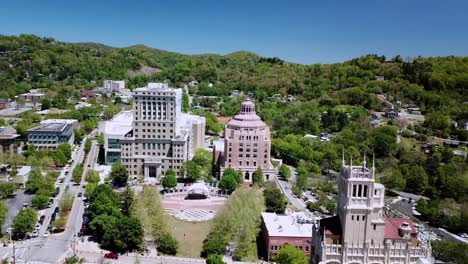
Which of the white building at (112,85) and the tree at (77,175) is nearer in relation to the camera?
the tree at (77,175)

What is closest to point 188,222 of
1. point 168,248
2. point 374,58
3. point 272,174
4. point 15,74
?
point 168,248

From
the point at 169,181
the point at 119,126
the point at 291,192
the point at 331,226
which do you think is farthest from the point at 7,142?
the point at 331,226

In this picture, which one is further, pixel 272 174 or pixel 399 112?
pixel 399 112

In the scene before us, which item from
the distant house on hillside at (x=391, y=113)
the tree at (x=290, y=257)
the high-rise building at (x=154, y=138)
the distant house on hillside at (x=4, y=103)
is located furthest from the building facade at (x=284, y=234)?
the distant house on hillside at (x=4, y=103)

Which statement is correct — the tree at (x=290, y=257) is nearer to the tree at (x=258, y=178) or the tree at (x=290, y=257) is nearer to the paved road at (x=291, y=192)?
the paved road at (x=291, y=192)

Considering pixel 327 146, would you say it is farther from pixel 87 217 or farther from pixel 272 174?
pixel 87 217

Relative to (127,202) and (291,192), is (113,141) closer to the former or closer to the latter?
(127,202)

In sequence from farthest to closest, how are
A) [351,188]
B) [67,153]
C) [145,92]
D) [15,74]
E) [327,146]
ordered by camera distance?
[15,74]
[327,146]
[67,153]
[145,92]
[351,188]
